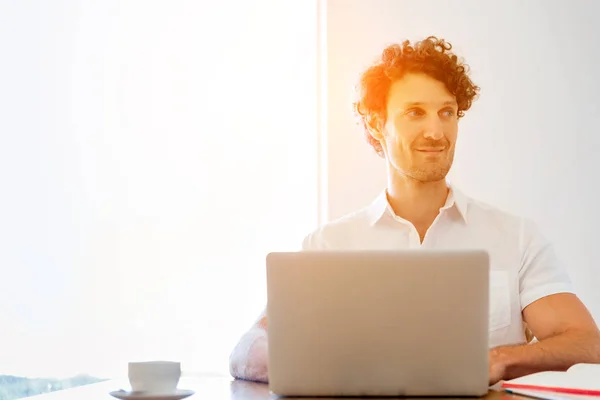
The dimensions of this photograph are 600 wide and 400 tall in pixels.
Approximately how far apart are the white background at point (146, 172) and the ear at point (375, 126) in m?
0.50

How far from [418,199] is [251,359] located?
112cm

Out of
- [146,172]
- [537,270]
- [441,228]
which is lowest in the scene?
[537,270]

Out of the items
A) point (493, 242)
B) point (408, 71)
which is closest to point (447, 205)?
point (493, 242)

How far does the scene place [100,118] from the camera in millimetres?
3432

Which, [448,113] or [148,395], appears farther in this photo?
[448,113]

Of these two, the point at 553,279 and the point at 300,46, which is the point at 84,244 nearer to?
the point at 300,46

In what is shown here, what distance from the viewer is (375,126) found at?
317 cm

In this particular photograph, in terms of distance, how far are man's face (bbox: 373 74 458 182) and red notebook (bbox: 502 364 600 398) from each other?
4.53 feet

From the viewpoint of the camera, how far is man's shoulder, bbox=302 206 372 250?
261cm

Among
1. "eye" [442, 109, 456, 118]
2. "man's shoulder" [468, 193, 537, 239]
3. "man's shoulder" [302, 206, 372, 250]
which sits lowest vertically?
"man's shoulder" [302, 206, 372, 250]

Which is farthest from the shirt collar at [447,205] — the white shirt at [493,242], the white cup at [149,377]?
the white cup at [149,377]

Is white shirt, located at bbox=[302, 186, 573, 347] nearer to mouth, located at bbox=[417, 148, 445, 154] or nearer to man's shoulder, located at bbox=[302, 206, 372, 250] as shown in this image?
man's shoulder, located at bbox=[302, 206, 372, 250]

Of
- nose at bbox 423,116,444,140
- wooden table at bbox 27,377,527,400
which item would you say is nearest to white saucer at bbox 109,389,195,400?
wooden table at bbox 27,377,527,400

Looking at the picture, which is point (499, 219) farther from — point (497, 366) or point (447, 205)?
point (497, 366)
